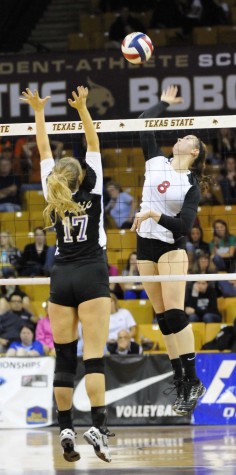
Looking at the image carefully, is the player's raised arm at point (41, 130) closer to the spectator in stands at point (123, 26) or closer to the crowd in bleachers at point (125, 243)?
the crowd in bleachers at point (125, 243)

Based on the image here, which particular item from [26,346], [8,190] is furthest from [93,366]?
[8,190]

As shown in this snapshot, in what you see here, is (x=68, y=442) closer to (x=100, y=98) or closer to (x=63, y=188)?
(x=63, y=188)

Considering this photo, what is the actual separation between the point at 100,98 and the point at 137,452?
817 cm

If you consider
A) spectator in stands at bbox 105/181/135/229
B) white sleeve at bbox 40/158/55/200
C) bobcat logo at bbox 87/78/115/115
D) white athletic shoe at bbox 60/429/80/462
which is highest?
bobcat logo at bbox 87/78/115/115

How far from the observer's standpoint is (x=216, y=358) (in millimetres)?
13977

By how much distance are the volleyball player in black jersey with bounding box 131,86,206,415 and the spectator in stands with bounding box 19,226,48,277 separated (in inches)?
258

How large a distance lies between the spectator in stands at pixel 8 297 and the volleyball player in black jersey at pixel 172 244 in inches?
239

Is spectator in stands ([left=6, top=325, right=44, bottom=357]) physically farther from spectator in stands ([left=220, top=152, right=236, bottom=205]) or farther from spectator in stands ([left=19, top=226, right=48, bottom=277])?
spectator in stands ([left=220, top=152, right=236, bottom=205])

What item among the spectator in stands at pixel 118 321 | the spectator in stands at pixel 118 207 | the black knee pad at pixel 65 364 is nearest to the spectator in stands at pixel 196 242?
the spectator in stands at pixel 118 207

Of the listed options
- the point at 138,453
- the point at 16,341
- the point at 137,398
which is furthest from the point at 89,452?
the point at 16,341

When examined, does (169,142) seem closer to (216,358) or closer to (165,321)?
(216,358)

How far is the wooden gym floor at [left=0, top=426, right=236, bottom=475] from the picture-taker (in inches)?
368

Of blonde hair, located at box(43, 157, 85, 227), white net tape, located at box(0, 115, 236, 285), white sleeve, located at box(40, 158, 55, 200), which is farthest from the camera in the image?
white net tape, located at box(0, 115, 236, 285)

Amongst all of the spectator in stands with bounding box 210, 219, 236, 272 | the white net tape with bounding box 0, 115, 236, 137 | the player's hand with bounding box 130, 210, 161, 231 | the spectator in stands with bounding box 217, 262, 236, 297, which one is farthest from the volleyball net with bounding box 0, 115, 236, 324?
the player's hand with bounding box 130, 210, 161, 231
